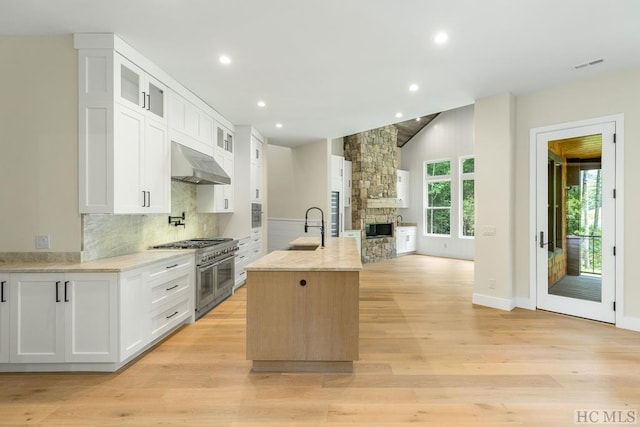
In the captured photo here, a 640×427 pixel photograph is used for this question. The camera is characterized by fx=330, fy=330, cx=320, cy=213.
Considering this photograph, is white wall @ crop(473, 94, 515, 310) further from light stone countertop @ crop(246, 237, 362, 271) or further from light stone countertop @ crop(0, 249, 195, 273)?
light stone countertop @ crop(0, 249, 195, 273)

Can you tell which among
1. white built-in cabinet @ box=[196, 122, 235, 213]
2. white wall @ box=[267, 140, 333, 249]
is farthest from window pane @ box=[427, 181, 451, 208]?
white built-in cabinet @ box=[196, 122, 235, 213]

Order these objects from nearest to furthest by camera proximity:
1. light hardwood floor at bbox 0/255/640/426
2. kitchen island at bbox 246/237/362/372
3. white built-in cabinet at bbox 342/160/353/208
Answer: light hardwood floor at bbox 0/255/640/426 < kitchen island at bbox 246/237/362/372 < white built-in cabinet at bbox 342/160/353/208

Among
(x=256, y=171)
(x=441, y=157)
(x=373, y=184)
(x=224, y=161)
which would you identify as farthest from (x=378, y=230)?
(x=224, y=161)

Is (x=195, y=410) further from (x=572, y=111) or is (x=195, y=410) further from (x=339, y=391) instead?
(x=572, y=111)

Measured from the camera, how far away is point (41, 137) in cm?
292

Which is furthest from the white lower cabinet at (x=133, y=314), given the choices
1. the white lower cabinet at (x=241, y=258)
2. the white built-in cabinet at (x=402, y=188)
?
the white built-in cabinet at (x=402, y=188)

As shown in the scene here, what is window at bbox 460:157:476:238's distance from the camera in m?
9.24

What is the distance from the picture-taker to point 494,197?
179 inches

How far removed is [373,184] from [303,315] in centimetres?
684

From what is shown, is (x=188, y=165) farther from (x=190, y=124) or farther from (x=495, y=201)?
(x=495, y=201)

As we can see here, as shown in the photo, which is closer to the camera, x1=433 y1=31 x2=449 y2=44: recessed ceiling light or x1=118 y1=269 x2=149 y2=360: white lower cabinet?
x1=118 y1=269 x2=149 y2=360: white lower cabinet

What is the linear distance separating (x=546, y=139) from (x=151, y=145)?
15.9 feet

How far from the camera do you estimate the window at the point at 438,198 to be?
32.3ft

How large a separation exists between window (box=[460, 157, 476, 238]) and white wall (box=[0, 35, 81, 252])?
895cm
